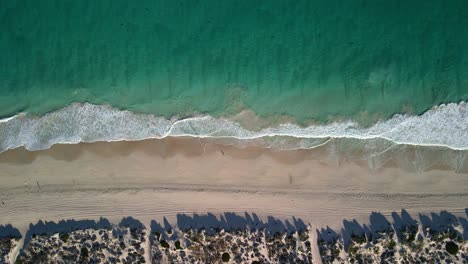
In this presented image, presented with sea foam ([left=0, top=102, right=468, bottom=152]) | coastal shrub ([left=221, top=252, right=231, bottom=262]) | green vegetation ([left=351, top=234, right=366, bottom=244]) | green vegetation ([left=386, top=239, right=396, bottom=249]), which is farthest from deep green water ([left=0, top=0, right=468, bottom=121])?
coastal shrub ([left=221, top=252, right=231, bottom=262])

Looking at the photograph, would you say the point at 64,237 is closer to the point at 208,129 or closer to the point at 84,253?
the point at 84,253

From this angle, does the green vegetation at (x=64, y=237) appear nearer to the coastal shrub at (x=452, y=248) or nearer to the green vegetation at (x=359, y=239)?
the green vegetation at (x=359, y=239)

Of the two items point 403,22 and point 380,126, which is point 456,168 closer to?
point 380,126

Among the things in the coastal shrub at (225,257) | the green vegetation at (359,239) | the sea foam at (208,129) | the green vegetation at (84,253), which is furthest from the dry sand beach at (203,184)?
the coastal shrub at (225,257)

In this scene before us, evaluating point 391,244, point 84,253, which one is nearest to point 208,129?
point 84,253

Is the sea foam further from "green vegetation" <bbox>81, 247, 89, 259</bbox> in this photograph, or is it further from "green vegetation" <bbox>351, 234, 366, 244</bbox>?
"green vegetation" <bbox>81, 247, 89, 259</bbox>
